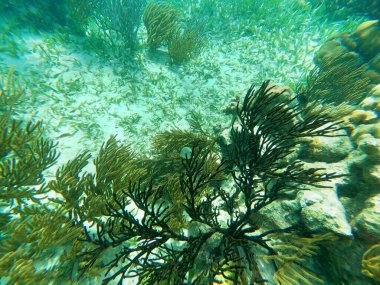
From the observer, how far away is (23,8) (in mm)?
7117

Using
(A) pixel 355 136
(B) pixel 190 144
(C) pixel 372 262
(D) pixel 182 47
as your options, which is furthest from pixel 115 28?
(C) pixel 372 262

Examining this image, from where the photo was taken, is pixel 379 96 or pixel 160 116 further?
pixel 160 116

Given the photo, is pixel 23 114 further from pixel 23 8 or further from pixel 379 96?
pixel 379 96

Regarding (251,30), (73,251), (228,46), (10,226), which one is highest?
(251,30)

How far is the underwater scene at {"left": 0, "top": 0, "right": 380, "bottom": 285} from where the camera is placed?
2.65m

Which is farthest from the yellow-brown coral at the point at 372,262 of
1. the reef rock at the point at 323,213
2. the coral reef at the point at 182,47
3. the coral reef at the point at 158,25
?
the coral reef at the point at 158,25

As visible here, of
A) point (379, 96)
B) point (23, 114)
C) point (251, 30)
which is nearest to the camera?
point (379, 96)

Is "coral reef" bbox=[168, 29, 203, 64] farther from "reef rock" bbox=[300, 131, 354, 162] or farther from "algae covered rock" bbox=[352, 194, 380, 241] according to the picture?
"algae covered rock" bbox=[352, 194, 380, 241]

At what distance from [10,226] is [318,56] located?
9.68 metres

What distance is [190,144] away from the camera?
16.7ft

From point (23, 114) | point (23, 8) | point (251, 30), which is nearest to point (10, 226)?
point (23, 114)

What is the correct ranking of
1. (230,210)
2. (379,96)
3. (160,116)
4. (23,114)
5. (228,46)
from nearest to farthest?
(230,210) → (379,96) → (23,114) → (160,116) → (228,46)

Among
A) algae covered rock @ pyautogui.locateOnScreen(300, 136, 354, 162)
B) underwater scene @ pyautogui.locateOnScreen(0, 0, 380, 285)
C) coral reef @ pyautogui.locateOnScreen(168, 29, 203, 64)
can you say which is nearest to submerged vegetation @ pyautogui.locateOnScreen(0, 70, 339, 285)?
underwater scene @ pyautogui.locateOnScreen(0, 0, 380, 285)

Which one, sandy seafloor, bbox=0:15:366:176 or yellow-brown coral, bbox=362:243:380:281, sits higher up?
sandy seafloor, bbox=0:15:366:176
